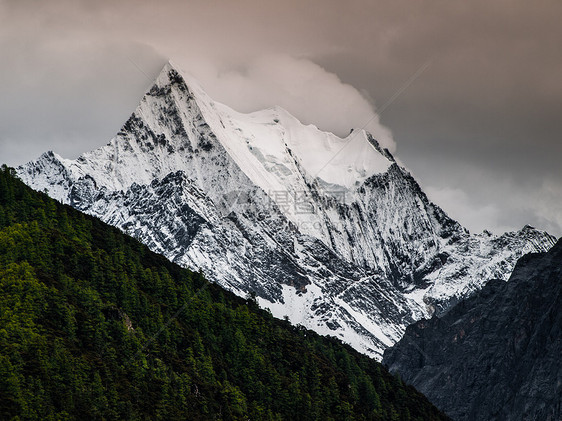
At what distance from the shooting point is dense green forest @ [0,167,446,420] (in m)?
125

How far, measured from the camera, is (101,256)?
196m

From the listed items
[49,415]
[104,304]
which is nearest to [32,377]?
[49,415]

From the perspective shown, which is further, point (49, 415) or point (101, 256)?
point (101, 256)

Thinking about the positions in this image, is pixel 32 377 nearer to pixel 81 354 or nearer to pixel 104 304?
pixel 81 354

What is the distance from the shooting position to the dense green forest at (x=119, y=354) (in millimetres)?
124938

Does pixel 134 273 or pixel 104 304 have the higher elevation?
pixel 134 273

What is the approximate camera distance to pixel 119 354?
484 ft

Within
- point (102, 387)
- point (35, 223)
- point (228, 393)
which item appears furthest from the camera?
point (35, 223)

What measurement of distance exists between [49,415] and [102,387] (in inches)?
526

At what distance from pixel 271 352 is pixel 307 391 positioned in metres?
15.4

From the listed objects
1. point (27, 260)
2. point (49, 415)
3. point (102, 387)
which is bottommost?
point (49, 415)

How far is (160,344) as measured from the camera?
16675 cm

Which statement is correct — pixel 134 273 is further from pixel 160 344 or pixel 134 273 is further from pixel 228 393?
pixel 228 393

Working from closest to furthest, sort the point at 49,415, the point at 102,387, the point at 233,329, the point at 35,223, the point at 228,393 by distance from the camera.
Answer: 1. the point at 49,415
2. the point at 102,387
3. the point at 228,393
4. the point at 35,223
5. the point at 233,329
